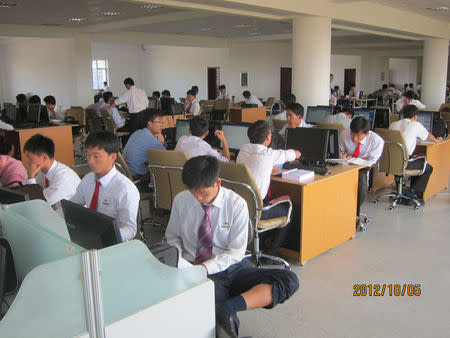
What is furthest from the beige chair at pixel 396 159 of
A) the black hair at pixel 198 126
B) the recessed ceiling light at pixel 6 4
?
the recessed ceiling light at pixel 6 4

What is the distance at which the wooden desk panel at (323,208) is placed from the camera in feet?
11.0

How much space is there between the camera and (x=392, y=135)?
4773 millimetres

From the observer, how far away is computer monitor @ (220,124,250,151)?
461 centimetres

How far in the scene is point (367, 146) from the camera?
437cm

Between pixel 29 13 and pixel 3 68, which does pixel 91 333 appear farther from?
pixel 3 68

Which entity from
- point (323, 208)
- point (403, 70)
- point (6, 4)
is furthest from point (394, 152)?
point (403, 70)

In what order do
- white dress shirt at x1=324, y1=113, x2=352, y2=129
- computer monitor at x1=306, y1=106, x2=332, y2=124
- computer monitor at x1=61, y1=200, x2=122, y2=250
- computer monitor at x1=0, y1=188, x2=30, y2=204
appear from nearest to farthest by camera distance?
computer monitor at x1=61, y1=200, x2=122, y2=250, computer monitor at x1=0, y1=188, x2=30, y2=204, white dress shirt at x1=324, y1=113, x2=352, y2=129, computer monitor at x1=306, y1=106, x2=332, y2=124

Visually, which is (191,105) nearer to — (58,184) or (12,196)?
(58,184)

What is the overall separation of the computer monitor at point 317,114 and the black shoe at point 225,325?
5116 millimetres

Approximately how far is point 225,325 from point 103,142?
3.89ft

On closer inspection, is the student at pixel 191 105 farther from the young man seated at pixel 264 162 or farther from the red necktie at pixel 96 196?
the red necktie at pixel 96 196

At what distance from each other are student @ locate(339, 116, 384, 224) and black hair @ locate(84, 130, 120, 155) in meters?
2.47

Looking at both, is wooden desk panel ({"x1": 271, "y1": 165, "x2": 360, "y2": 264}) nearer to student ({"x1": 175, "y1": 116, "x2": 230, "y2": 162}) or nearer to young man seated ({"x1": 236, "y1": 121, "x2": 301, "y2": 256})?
young man seated ({"x1": 236, "y1": 121, "x2": 301, "y2": 256})

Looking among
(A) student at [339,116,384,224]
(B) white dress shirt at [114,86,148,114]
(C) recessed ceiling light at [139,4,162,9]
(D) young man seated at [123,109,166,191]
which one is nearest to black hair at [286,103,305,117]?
(A) student at [339,116,384,224]
